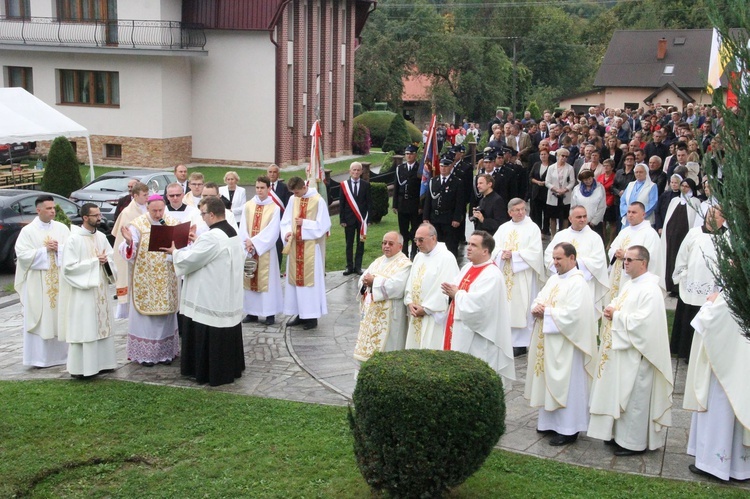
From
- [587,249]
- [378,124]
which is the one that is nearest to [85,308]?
[587,249]

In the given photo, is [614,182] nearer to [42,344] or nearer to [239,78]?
[42,344]

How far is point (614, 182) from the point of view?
1527 centimetres

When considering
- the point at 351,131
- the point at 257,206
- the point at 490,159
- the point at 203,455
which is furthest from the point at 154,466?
the point at 351,131

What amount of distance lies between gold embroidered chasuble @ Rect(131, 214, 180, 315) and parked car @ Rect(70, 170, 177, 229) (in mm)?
9171

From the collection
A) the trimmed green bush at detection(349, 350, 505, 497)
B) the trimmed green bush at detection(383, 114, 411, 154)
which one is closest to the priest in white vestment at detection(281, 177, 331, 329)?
the trimmed green bush at detection(349, 350, 505, 497)

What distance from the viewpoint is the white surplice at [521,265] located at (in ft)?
34.5

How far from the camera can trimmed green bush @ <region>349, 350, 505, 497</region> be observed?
6.05 metres

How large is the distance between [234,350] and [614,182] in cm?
820

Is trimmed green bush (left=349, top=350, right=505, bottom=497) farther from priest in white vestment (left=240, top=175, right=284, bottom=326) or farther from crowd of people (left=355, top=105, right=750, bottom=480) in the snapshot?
priest in white vestment (left=240, top=175, right=284, bottom=326)

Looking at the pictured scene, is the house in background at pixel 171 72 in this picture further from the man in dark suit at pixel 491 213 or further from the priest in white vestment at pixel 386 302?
the priest in white vestment at pixel 386 302

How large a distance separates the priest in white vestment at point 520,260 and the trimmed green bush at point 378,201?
375 inches

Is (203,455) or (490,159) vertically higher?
(490,159)

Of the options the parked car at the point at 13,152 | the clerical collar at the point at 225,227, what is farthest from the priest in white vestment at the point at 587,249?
the parked car at the point at 13,152

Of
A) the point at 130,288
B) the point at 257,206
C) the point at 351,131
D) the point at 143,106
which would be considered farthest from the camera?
the point at 351,131
